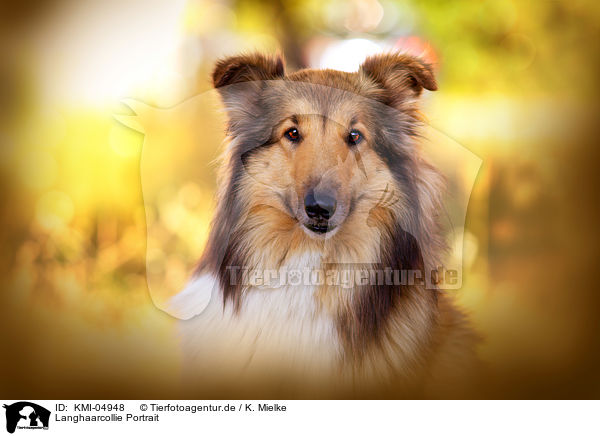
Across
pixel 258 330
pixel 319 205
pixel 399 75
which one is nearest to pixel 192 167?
pixel 319 205

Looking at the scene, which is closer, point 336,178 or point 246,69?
point 336,178

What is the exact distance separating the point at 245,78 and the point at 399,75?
0.70m

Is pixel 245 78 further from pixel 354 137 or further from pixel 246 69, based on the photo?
pixel 354 137

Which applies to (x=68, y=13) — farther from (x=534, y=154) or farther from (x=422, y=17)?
(x=534, y=154)

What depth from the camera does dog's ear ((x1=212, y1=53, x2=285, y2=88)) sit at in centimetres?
240

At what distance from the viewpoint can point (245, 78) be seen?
2432 mm

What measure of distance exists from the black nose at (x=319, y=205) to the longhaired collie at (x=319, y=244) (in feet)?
0.08

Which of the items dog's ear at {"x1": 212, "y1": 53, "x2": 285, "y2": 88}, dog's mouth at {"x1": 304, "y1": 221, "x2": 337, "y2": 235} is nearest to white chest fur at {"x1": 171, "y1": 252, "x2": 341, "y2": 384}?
dog's mouth at {"x1": 304, "y1": 221, "x2": 337, "y2": 235}
